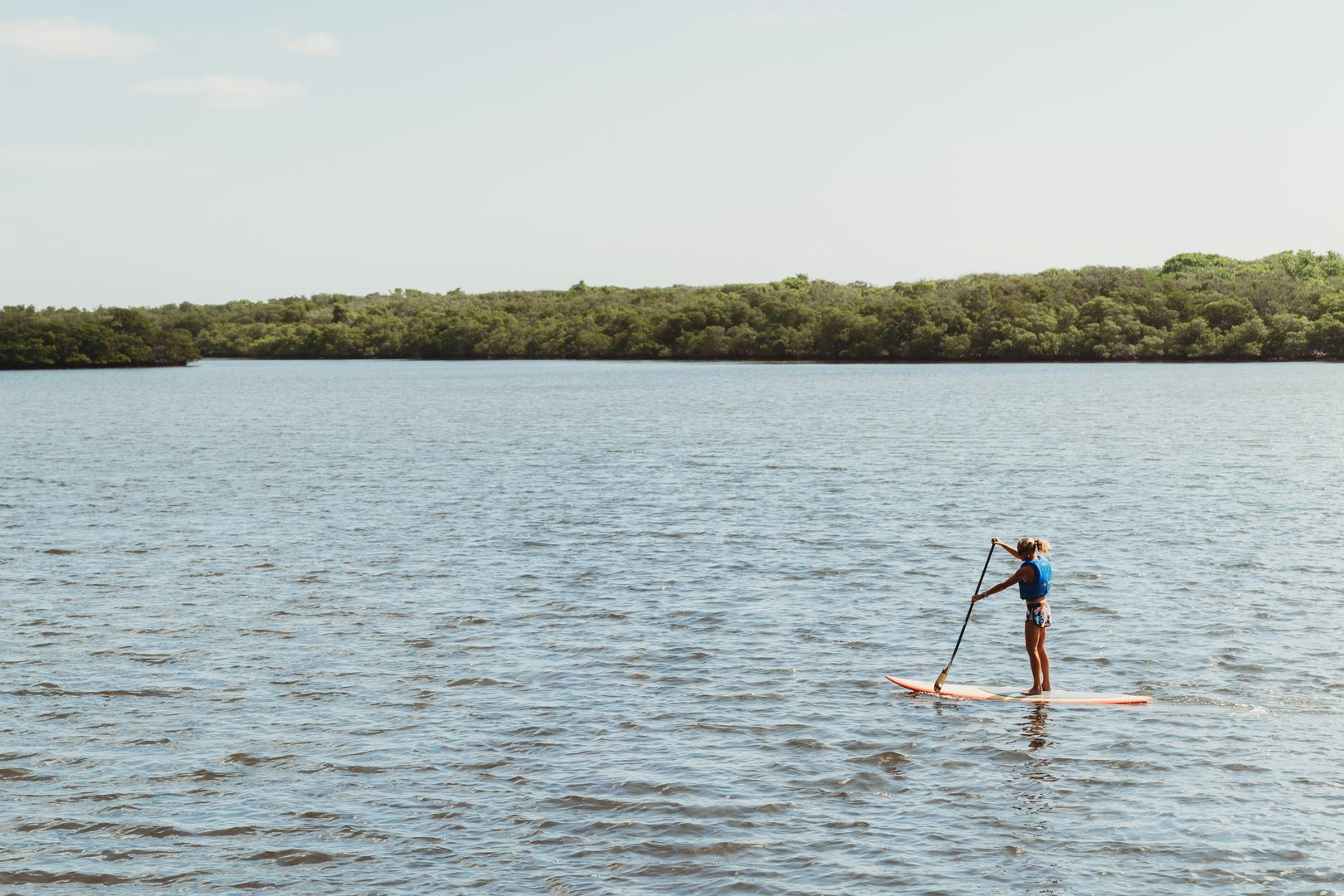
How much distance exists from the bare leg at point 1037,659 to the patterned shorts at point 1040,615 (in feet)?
0.18

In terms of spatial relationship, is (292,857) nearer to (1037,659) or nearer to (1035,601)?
(1037,659)

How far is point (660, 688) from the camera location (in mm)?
22969

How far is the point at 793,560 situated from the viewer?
3631 cm

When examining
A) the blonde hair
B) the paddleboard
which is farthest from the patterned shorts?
the paddleboard

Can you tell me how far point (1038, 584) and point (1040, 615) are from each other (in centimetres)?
53

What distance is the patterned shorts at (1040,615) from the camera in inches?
870

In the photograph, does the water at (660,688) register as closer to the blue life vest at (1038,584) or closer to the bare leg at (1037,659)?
the bare leg at (1037,659)

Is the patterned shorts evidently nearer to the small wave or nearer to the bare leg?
the bare leg

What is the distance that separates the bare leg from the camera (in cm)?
2209

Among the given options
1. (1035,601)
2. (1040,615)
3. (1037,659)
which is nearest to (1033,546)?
(1035,601)

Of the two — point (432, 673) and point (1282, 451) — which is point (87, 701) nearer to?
point (432, 673)

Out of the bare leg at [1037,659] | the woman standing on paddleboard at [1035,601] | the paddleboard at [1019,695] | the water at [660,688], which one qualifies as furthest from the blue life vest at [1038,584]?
the water at [660,688]

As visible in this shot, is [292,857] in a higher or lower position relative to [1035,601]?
lower

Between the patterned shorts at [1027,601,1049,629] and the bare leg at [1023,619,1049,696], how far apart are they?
0.18 feet
